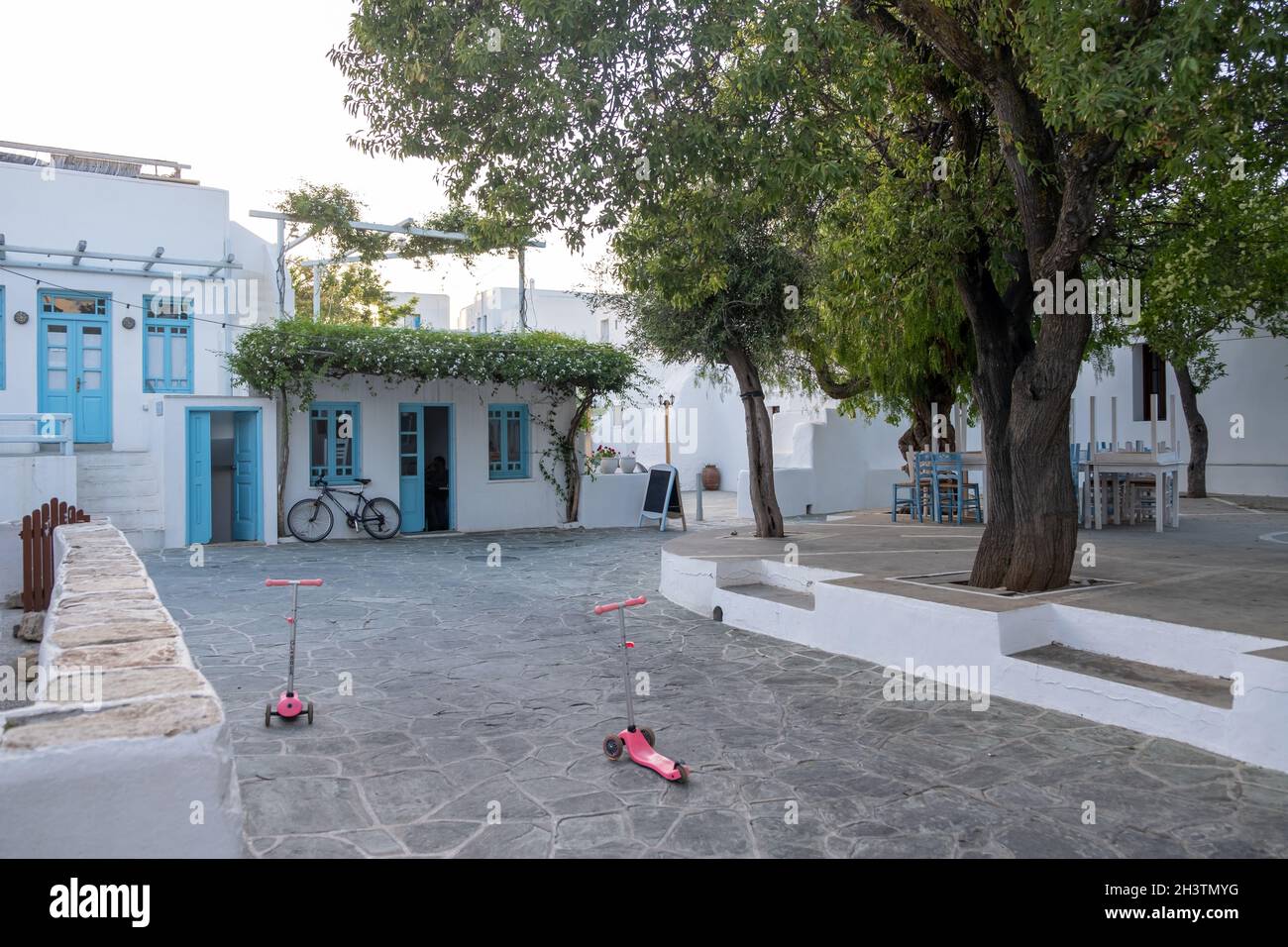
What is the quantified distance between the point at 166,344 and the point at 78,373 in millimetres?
1405

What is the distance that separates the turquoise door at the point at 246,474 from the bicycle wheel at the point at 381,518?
163 centimetres

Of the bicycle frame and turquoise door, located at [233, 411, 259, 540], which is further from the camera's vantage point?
the bicycle frame

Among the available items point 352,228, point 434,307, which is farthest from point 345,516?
point 434,307

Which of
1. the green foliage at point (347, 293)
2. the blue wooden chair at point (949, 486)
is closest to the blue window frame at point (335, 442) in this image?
the blue wooden chair at point (949, 486)

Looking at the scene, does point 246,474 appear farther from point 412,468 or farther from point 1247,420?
point 1247,420

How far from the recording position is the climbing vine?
1377 cm

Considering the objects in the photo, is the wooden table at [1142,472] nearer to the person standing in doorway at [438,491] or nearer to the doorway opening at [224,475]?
the person standing in doorway at [438,491]

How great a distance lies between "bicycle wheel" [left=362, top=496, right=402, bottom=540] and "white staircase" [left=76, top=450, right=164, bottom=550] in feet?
9.51

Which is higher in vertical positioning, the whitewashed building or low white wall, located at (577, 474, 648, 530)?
the whitewashed building

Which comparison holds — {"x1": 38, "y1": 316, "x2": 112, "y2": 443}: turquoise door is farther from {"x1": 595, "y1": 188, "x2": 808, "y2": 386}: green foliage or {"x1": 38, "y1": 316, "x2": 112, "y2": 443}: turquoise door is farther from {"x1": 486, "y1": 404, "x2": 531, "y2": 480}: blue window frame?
{"x1": 595, "y1": 188, "x2": 808, "y2": 386}: green foliage

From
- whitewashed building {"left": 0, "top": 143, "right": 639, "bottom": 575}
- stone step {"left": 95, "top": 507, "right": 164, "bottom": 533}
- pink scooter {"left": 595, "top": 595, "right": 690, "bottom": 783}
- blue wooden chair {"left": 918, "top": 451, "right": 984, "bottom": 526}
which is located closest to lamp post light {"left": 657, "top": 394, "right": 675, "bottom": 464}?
whitewashed building {"left": 0, "top": 143, "right": 639, "bottom": 575}

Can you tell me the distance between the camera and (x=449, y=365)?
1464 cm


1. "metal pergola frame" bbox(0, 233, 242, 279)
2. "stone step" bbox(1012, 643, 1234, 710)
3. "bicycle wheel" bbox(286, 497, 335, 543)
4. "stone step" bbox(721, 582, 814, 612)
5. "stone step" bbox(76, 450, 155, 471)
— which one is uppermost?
"metal pergola frame" bbox(0, 233, 242, 279)

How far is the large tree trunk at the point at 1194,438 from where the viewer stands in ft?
56.4
